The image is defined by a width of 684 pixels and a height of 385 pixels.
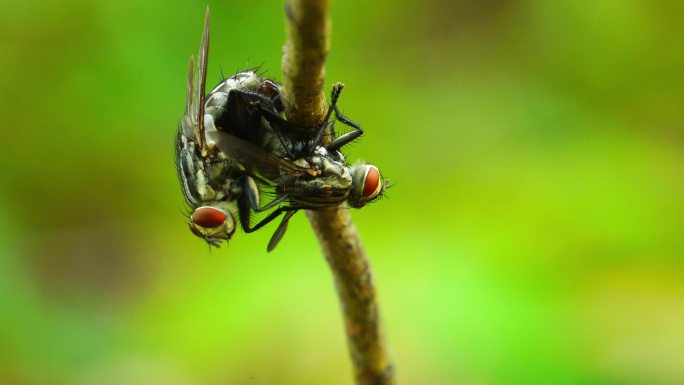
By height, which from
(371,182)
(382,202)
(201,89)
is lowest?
(371,182)

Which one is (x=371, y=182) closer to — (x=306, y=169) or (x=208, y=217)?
(x=306, y=169)

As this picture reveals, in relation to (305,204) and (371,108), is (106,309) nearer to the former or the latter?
(371,108)

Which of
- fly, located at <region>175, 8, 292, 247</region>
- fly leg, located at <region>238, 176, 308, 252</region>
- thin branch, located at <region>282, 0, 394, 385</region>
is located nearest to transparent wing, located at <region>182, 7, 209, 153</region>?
fly, located at <region>175, 8, 292, 247</region>

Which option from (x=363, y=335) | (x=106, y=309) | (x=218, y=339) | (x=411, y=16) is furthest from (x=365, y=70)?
(x=363, y=335)

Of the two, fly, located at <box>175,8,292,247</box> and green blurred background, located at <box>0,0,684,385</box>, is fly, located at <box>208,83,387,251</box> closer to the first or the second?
fly, located at <box>175,8,292,247</box>

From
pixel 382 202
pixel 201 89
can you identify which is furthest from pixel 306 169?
pixel 382 202

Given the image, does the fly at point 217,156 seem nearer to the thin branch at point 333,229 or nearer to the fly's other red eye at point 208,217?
the fly's other red eye at point 208,217

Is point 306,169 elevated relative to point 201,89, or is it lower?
lower

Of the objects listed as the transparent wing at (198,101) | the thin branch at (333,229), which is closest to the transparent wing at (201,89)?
the transparent wing at (198,101)
